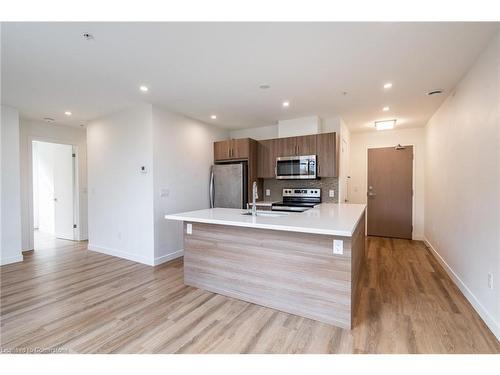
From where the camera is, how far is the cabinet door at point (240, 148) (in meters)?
4.54

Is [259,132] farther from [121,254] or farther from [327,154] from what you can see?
[121,254]

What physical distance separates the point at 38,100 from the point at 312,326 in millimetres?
4585

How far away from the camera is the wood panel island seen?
6.80 ft

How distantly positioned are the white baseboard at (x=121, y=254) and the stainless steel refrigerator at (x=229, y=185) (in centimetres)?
155

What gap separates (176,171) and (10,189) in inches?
103

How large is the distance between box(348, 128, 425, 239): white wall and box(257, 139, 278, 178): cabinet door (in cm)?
238

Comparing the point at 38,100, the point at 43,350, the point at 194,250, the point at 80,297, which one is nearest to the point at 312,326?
the point at 194,250

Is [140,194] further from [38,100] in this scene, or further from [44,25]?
[44,25]

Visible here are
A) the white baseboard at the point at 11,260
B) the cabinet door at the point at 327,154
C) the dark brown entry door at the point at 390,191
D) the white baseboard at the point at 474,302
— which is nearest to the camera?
the white baseboard at the point at 474,302

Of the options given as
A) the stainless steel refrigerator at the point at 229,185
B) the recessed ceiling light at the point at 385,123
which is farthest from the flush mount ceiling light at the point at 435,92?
the stainless steel refrigerator at the point at 229,185

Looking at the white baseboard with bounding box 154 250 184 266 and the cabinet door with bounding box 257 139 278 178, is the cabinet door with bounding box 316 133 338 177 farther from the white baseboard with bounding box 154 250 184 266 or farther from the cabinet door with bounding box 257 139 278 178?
the white baseboard with bounding box 154 250 184 266

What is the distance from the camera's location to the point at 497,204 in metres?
1.94

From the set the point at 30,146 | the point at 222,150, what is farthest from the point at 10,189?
the point at 222,150

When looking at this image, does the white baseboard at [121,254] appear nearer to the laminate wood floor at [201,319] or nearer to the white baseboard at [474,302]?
the laminate wood floor at [201,319]
